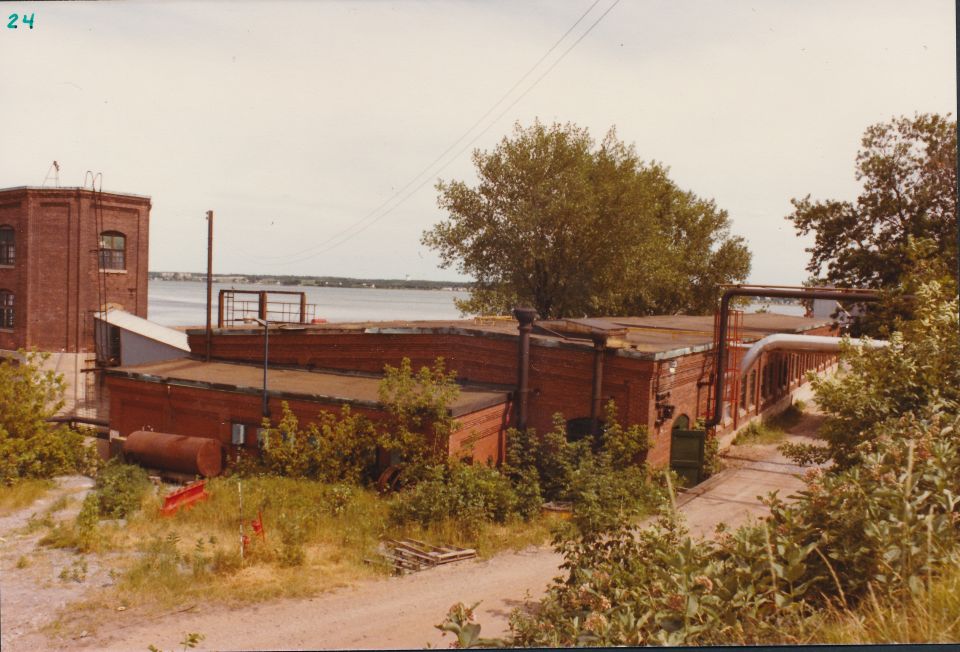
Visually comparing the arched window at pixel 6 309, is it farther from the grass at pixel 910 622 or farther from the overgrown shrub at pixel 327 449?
the grass at pixel 910 622

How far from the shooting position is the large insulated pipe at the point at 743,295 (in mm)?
16422

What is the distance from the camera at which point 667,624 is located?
502cm

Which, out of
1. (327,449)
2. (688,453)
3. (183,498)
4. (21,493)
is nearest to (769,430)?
(688,453)

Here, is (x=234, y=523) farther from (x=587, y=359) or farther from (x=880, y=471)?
(x=880, y=471)

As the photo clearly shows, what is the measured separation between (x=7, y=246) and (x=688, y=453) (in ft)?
118

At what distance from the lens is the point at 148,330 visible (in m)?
26.1

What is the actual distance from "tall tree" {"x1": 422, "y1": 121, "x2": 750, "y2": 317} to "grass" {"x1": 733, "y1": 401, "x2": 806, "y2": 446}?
11684mm

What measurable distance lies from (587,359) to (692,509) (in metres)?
4.56

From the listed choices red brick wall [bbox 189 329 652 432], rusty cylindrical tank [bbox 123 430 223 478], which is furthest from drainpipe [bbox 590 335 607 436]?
rusty cylindrical tank [bbox 123 430 223 478]

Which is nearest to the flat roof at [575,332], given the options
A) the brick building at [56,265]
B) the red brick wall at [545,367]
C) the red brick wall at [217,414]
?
the red brick wall at [545,367]

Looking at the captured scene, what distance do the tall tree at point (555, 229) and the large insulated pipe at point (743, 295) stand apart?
59.7ft

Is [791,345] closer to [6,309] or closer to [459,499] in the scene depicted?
[459,499]

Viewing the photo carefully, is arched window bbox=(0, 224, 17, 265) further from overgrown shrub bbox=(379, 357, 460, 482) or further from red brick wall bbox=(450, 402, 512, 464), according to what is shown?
red brick wall bbox=(450, 402, 512, 464)

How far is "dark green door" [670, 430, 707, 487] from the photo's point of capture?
20.0 meters
